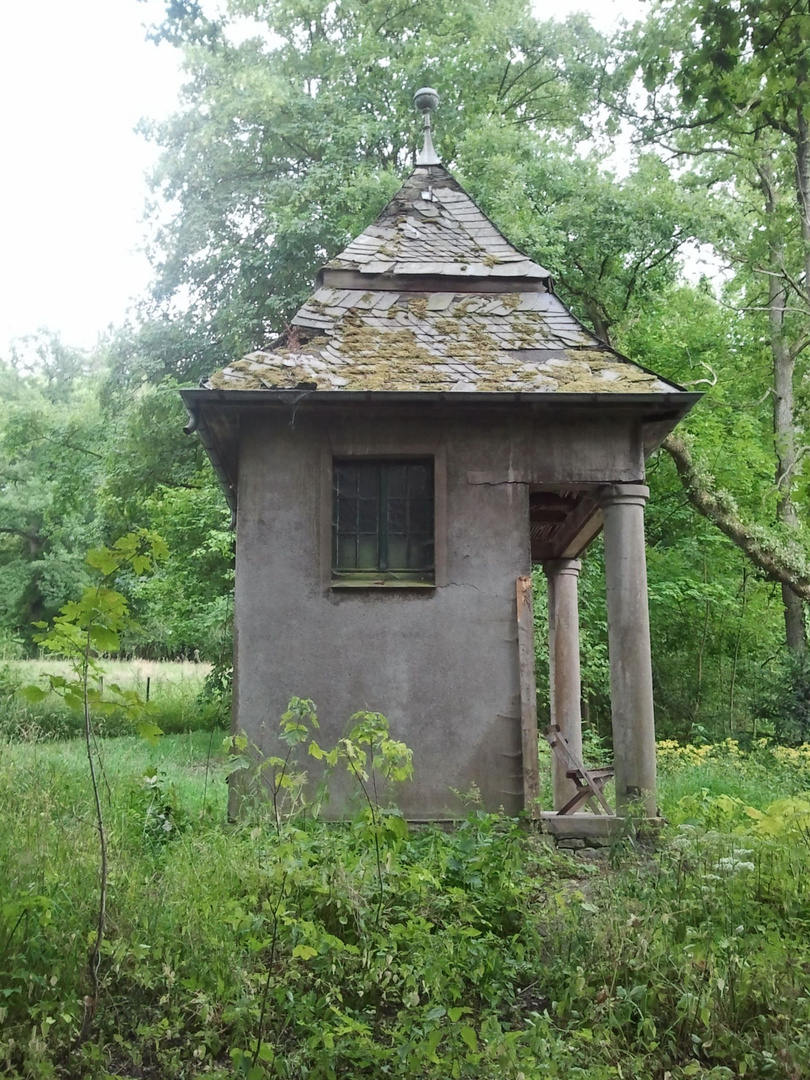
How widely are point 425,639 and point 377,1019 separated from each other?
397 centimetres

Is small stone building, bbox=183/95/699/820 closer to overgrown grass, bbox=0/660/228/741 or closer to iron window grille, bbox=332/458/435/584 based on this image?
iron window grille, bbox=332/458/435/584

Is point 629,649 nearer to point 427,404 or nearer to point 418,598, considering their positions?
point 418,598

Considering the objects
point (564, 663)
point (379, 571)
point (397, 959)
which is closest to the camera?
point (397, 959)

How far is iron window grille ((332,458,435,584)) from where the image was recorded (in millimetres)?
8234

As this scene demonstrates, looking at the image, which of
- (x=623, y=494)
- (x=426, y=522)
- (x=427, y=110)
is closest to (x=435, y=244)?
(x=427, y=110)

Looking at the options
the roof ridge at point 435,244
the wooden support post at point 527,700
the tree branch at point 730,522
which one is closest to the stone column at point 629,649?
the wooden support post at point 527,700

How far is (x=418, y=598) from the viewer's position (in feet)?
26.5

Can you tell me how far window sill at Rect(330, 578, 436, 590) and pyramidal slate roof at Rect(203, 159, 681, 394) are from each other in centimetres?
171

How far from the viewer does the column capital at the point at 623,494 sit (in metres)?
8.31

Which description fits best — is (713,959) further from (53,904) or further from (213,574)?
(213,574)

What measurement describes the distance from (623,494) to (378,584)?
242 centimetres

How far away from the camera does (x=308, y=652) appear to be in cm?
794

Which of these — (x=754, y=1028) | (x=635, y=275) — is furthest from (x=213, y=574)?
(x=754, y=1028)

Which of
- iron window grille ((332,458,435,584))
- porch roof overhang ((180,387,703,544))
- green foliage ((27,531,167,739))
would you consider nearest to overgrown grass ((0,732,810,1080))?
green foliage ((27,531,167,739))
